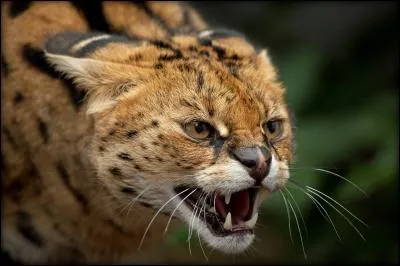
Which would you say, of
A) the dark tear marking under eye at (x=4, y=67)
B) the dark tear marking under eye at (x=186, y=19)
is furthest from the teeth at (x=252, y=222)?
the dark tear marking under eye at (x=4, y=67)

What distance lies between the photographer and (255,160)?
3.33 metres

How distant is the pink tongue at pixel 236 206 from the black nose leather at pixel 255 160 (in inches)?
8.0

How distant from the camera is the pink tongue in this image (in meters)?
3.55

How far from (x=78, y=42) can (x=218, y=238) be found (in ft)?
3.45

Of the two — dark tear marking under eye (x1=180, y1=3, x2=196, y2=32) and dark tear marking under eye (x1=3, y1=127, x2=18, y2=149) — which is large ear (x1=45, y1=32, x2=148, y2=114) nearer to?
dark tear marking under eye (x1=3, y1=127, x2=18, y2=149)

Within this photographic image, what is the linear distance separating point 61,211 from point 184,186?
99cm

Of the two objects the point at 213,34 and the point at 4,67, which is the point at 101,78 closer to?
the point at 213,34

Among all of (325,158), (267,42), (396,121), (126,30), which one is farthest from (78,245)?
(267,42)

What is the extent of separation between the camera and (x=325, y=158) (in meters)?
5.51

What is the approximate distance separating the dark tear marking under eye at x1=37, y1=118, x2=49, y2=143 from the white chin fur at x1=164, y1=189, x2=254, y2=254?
0.80m

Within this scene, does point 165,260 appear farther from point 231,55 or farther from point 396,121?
point 231,55

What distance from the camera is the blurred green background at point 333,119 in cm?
539

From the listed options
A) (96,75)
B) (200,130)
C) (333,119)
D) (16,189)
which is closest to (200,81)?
(200,130)

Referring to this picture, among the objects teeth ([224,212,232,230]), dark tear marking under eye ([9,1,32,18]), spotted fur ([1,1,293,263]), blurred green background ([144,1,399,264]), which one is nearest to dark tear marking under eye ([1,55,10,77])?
spotted fur ([1,1,293,263])
